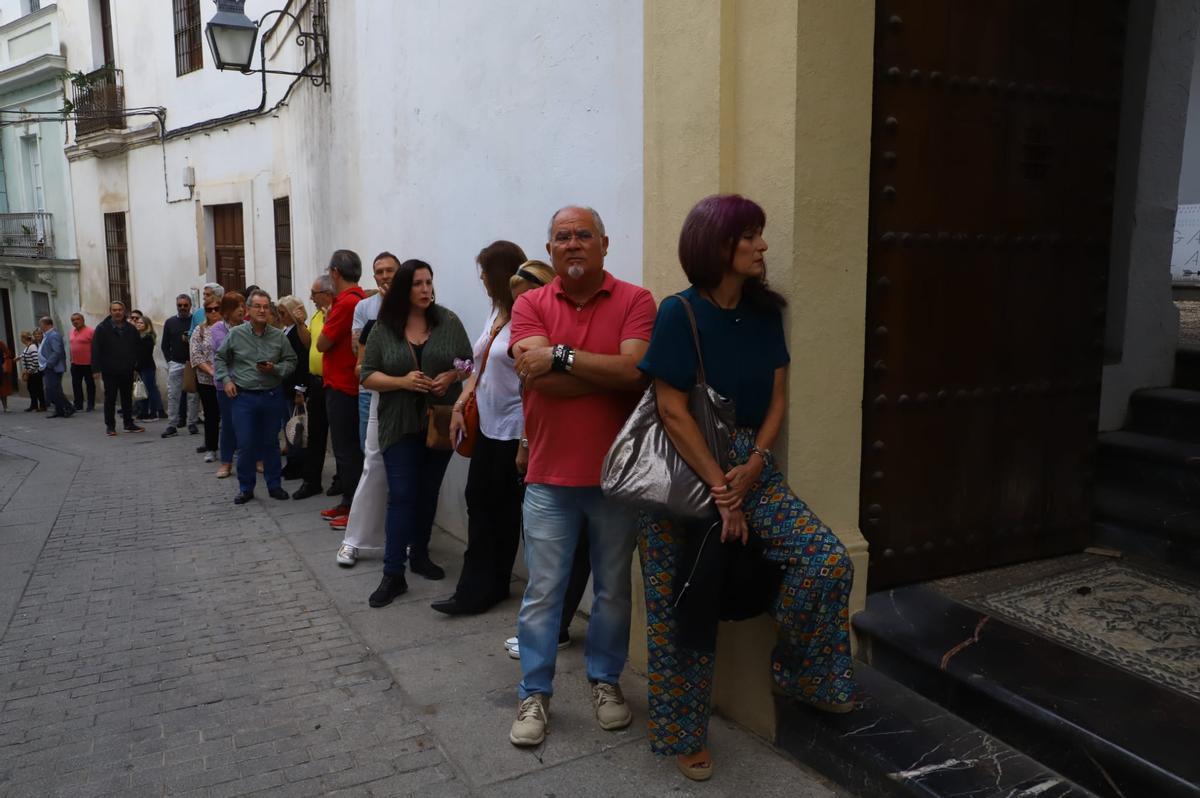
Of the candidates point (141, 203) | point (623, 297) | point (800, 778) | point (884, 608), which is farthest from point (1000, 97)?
point (141, 203)

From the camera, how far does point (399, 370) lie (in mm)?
5098

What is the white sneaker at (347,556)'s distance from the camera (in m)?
5.78

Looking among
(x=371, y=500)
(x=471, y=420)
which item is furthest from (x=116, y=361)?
(x=471, y=420)

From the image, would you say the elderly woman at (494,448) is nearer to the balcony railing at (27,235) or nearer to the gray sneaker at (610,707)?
the gray sneaker at (610,707)

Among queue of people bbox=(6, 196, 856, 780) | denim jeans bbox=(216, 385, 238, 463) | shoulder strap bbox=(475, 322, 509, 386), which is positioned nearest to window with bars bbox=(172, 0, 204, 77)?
denim jeans bbox=(216, 385, 238, 463)

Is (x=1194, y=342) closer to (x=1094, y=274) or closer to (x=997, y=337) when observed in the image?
(x=1094, y=274)

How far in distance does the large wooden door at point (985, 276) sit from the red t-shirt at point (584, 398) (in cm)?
88

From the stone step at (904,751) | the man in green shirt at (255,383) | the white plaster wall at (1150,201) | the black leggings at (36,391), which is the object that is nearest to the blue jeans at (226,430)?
the man in green shirt at (255,383)

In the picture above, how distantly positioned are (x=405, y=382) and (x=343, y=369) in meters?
1.78

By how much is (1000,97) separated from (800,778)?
2.60 m

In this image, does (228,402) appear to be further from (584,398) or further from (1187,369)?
(1187,369)

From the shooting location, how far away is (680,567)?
3033mm

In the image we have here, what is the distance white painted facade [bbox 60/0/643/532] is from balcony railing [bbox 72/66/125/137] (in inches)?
120

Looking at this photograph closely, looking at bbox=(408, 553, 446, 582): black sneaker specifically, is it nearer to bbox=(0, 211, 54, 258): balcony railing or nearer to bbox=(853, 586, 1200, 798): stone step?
bbox=(853, 586, 1200, 798): stone step
